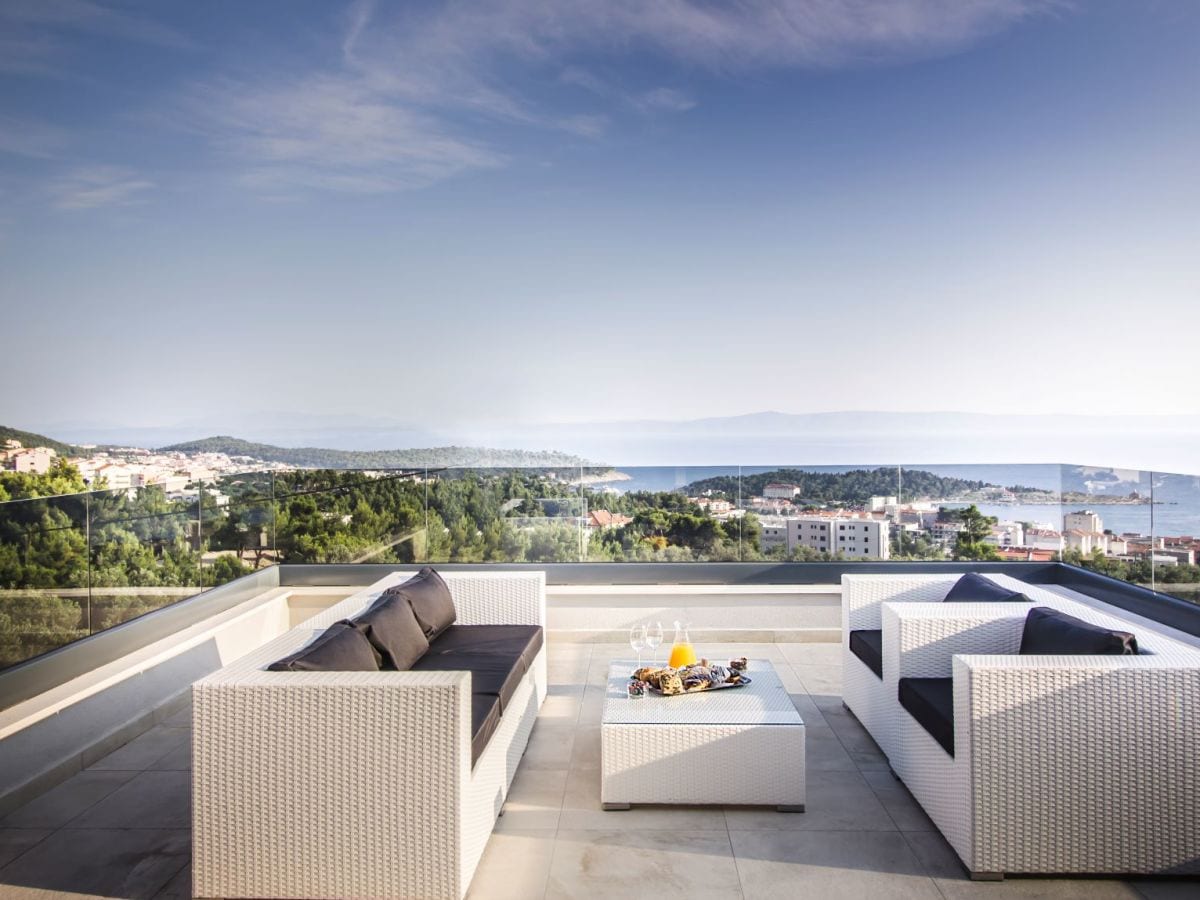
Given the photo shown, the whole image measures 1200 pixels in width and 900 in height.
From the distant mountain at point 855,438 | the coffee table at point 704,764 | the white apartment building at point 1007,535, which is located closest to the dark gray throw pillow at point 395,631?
the coffee table at point 704,764

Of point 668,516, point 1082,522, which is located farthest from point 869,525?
point 668,516

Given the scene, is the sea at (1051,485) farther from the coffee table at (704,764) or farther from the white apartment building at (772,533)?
the coffee table at (704,764)

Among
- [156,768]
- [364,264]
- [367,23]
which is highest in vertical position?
[367,23]

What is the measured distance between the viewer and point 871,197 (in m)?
7.34

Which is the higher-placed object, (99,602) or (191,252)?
(191,252)

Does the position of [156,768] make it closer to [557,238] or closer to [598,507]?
[598,507]

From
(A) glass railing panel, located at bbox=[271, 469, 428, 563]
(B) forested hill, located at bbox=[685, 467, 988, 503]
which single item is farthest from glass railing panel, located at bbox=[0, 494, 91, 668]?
(B) forested hill, located at bbox=[685, 467, 988, 503]

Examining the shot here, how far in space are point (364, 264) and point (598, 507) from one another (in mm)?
4180

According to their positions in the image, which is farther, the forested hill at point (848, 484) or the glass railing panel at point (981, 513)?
the forested hill at point (848, 484)

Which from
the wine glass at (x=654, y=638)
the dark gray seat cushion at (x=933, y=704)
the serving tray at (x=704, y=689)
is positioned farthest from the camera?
the wine glass at (x=654, y=638)

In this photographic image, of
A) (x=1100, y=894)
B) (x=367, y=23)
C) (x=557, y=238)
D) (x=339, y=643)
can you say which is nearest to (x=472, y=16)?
(x=367, y=23)

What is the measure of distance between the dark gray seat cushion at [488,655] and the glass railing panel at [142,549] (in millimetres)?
1804

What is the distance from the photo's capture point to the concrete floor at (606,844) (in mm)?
2340

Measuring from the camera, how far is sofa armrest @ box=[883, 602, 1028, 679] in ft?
10.4
